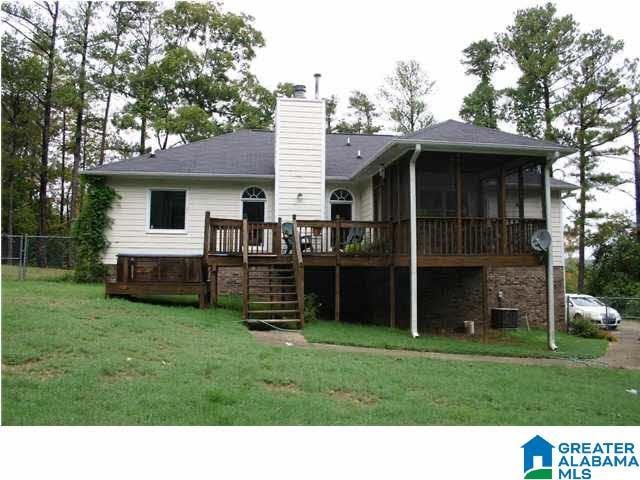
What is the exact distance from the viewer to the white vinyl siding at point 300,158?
1425cm

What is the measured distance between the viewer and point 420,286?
47.2ft

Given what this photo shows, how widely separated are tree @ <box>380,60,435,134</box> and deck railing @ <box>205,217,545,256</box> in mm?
18589

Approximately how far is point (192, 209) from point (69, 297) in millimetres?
4712

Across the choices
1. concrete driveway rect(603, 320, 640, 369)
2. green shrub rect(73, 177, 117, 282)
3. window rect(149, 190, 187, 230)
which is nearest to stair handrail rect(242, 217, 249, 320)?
window rect(149, 190, 187, 230)

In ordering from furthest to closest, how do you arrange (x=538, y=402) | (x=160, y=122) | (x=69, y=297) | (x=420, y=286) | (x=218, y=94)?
(x=218, y=94) < (x=160, y=122) < (x=420, y=286) < (x=69, y=297) < (x=538, y=402)

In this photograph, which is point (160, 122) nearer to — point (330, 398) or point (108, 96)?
point (108, 96)

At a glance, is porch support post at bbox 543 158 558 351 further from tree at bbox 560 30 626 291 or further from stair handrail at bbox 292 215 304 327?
tree at bbox 560 30 626 291

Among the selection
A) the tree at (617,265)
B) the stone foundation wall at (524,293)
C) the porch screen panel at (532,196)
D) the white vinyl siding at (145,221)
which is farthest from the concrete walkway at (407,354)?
the tree at (617,265)

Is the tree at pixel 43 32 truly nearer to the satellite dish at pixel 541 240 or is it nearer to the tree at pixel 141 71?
the tree at pixel 141 71

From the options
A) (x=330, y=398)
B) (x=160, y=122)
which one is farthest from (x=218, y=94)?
(x=330, y=398)

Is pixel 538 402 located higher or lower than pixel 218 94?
lower

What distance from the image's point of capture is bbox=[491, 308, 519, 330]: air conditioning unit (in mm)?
14367

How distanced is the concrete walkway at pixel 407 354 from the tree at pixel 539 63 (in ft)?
58.1
